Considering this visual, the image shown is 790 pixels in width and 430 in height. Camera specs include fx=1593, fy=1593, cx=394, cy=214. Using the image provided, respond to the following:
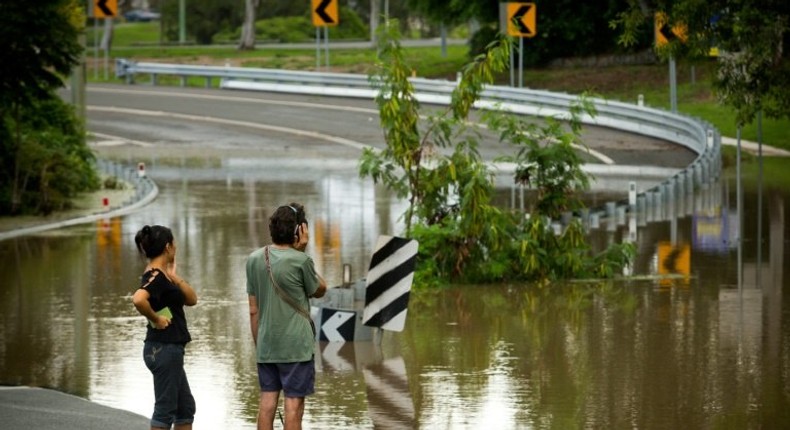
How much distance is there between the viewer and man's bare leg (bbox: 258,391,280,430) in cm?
960

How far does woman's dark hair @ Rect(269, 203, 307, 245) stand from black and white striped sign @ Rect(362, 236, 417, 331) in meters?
4.38

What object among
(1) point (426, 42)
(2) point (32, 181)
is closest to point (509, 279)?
(2) point (32, 181)

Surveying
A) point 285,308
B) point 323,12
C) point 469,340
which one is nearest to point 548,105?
point 323,12

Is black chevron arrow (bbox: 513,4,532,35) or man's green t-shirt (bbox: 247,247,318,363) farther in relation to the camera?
black chevron arrow (bbox: 513,4,532,35)

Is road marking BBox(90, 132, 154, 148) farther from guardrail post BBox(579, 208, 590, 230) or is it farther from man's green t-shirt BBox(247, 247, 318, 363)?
man's green t-shirt BBox(247, 247, 318, 363)

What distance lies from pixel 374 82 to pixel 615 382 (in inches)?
226

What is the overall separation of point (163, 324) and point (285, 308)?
0.73 metres

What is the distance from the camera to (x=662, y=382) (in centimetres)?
1227

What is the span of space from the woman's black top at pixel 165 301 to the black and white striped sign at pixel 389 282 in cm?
455

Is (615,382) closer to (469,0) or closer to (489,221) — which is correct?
(489,221)

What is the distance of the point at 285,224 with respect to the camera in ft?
31.1

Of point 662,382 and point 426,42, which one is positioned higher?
point 426,42

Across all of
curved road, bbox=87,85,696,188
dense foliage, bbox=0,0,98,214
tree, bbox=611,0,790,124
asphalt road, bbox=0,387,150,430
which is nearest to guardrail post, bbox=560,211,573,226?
tree, bbox=611,0,790,124

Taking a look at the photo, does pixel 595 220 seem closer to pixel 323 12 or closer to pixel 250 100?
pixel 250 100
